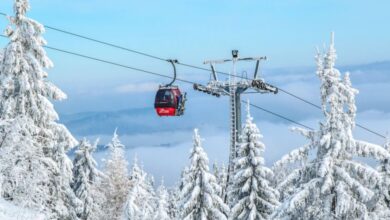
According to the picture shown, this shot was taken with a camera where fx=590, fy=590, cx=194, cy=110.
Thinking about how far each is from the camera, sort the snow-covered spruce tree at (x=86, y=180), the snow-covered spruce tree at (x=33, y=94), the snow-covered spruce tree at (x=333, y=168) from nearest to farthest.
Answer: the snow-covered spruce tree at (x=333, y=168) < the snow-covered spruce tree at (x=33, y=94) < the snow-covered spruce tree at (x=86, y=180)

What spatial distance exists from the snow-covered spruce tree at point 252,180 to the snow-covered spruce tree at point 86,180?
16.1 metres

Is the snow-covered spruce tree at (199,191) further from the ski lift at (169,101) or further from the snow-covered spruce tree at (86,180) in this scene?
the snow-covered spruce tree at (86,180)

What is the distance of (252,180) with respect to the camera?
33.5 m

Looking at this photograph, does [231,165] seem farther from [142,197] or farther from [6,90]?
[6,90]

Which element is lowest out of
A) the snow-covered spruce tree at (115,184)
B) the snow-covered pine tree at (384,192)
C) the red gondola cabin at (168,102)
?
the snow-covered spruce tree at (115,184)

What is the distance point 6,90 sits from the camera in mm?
29797

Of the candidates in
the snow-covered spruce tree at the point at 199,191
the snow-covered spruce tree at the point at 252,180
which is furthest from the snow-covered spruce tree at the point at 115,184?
the snow-covered spruce tree at the point at 252,180

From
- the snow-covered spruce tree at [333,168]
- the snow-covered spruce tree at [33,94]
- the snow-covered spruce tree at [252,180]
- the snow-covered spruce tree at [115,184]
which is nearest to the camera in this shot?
the snow-covered spruce tree at [333,168]

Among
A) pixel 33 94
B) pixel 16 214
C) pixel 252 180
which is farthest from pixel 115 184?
pixel 16 214

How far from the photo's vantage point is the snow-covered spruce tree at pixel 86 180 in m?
46.1

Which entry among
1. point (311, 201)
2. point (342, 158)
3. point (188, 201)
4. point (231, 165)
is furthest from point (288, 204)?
point (231, 165)

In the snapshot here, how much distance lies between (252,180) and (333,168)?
41.4 ft

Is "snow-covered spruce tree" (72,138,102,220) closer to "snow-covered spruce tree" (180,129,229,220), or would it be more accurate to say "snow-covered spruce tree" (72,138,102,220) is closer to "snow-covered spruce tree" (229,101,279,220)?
"snow-covered spruce tree" (180,129,229,220)

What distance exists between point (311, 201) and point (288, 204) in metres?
1.06
